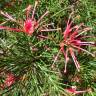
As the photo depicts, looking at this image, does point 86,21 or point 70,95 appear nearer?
point 70,95

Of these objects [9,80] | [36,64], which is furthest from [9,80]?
[36,64]

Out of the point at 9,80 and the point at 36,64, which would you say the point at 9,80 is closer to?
the point at 9,80

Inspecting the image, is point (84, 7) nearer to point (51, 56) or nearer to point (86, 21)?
point (86, 21)

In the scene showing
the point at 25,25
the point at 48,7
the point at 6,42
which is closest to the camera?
the point at 25,25

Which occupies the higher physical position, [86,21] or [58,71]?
[86,21]

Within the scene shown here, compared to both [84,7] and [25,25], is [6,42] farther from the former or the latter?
[84,7]

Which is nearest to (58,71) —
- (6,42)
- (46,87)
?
(46,87)

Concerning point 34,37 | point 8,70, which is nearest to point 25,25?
point 34,37

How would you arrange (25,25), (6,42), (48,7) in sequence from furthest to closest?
(48,7)
(6,42)
(25,25)

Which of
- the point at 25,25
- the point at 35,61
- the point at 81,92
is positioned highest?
the point at 25,25
